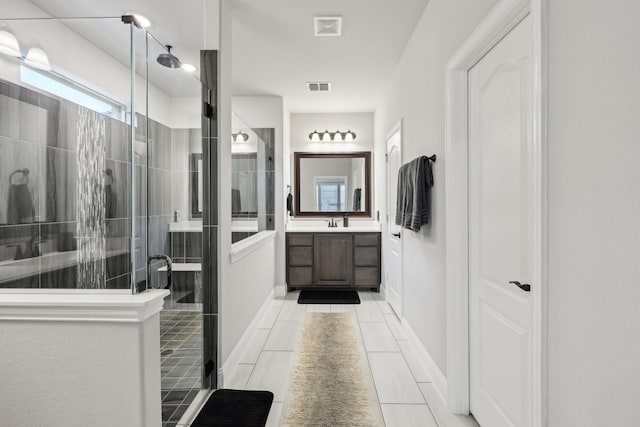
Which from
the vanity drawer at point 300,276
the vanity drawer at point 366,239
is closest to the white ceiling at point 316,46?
the vanity drawer at point 366,239

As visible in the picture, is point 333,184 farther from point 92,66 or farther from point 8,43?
point 8,43

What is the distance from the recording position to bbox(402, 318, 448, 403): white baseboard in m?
2.16

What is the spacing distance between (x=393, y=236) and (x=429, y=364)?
170 cm

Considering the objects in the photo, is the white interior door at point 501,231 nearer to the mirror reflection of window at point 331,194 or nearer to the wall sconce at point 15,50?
the wall sconce at point 15,50

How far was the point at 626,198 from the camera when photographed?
83cm

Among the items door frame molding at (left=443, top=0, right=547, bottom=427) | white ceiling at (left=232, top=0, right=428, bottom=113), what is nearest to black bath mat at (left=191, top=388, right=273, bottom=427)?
door frame molding at (left=443, top=0, right=547, bottom=427)

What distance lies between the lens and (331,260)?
4.77m

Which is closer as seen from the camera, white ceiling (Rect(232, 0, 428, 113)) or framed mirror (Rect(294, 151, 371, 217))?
white ceiling (Rect(232, 0, 428, 113))

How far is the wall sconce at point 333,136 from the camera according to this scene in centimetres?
528

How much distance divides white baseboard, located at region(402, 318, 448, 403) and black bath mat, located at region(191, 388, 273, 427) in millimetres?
1080

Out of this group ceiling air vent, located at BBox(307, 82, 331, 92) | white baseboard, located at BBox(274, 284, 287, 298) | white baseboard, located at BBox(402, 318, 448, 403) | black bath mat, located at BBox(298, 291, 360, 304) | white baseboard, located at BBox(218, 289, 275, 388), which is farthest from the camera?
white baseboard, located at BBox(274, 284, 287, 298)

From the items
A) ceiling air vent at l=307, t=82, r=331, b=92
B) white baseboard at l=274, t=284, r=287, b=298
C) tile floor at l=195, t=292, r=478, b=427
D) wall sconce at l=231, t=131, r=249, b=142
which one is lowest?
tile floor at l=195, t=292, r=478, b=427

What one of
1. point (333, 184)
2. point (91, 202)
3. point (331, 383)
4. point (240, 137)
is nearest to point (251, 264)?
point (240, 137)

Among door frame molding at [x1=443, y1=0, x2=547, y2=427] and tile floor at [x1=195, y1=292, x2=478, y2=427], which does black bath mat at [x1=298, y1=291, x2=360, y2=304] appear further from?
door frame molding at [x1=443, y1=0, x2=547, y2=427]
